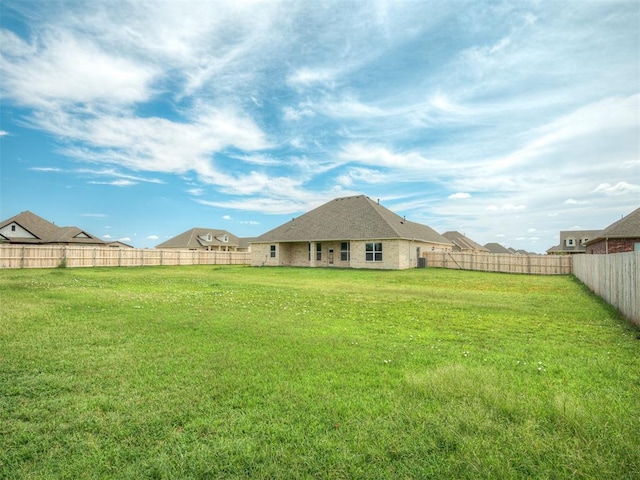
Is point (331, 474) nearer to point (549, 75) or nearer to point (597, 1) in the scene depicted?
point (597, 1)

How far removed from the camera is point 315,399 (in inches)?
156

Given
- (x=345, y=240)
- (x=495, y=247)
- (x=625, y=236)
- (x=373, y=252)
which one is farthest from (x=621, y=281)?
(x=495, y=247)

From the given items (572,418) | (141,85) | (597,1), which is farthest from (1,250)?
(597,1)

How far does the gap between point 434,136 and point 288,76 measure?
11.1 metres

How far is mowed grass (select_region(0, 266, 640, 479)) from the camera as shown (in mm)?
2873

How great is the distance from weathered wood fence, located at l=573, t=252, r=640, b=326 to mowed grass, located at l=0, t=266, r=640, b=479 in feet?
2.23

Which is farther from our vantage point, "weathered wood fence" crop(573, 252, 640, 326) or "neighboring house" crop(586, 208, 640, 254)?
"neighboring house" crop(586, 208, 640, 254)

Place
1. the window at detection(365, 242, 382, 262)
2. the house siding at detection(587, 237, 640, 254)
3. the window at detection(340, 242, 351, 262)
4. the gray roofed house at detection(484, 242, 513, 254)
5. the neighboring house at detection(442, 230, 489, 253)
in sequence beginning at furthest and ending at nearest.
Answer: the gray roofed house at detection(484, 242, 513, 254)
the neighboring house at detection(442, 230, 489, 253)
the window at detection(340, 242, 351, 262)
the window at detection(365, 242, 382, 262)
the house siding at detection(587, 237, 640, 254)

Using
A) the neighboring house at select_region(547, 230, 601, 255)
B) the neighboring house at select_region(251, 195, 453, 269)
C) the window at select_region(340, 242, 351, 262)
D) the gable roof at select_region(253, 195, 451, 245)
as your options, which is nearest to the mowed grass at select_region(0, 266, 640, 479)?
the neighboring house at select_region(251, 195, 453, 269)

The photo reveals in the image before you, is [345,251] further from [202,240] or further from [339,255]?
[202,240]

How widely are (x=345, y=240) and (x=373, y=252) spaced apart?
2826 mm

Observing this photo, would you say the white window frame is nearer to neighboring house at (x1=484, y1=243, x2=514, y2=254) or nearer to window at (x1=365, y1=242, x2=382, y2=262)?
window at (x1=365, y1=242, x2=382, y2=262)

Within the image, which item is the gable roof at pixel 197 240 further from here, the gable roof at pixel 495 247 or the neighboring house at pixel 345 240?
the gable roof at pixel 495 247

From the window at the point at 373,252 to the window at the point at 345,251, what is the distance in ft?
6.80
